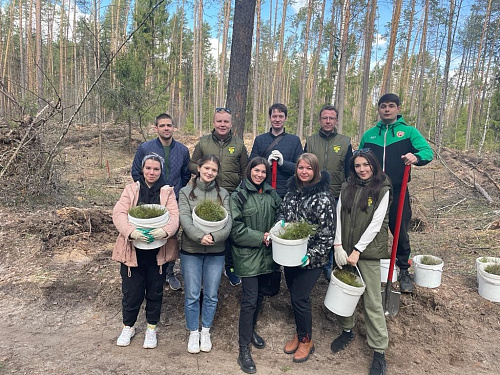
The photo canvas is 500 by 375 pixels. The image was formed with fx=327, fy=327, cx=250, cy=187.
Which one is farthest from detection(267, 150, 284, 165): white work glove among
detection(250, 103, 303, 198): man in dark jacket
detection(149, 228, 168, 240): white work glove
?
detection(149, 228, 168, 240): white work glove

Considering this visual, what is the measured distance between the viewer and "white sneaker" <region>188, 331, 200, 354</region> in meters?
3.34

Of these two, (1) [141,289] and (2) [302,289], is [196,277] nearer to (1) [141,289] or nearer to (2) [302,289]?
(1) [141,289]

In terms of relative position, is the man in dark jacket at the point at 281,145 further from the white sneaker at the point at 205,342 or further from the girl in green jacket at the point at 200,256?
the white sneaker at the point at 205,342

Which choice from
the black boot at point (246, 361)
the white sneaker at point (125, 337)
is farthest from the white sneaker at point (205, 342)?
the white sneaker at point (125, 337)

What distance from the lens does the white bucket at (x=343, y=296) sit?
3.11 meters

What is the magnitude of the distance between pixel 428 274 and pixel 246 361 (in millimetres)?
2429

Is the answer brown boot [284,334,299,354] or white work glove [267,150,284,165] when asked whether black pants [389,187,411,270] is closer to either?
white work glove [267,150,284,165]

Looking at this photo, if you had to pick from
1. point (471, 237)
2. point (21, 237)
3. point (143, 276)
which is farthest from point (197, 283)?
point (471, 237)

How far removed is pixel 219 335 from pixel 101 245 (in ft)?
9.82

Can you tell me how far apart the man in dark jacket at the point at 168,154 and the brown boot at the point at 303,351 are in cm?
182

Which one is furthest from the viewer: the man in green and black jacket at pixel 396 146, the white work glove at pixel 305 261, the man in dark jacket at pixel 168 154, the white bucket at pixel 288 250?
the man in dark jacket at pixel 168 154

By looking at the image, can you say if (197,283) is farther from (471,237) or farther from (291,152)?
(471,237)

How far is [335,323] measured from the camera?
13.0ft

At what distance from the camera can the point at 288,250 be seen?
9.57 feet
